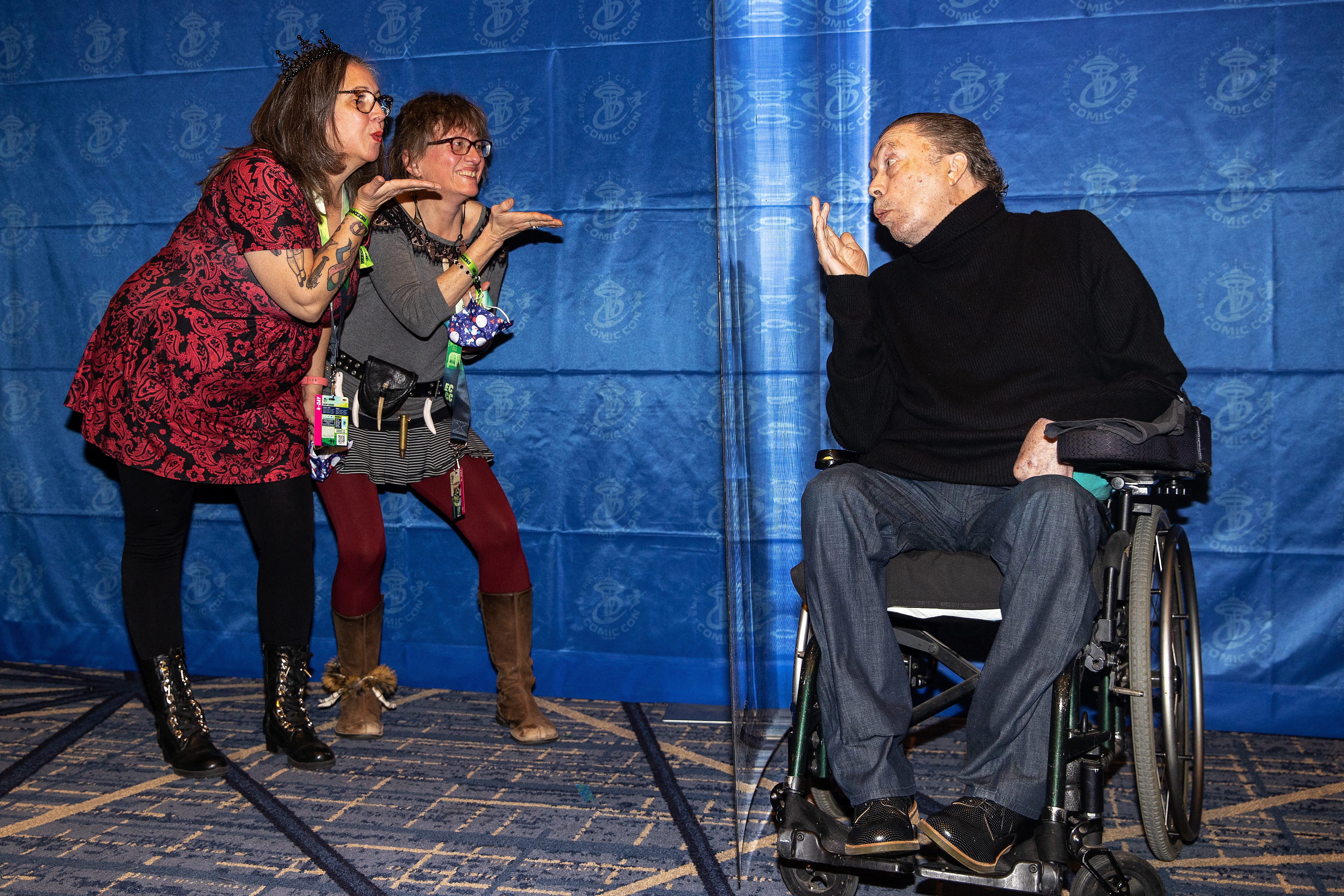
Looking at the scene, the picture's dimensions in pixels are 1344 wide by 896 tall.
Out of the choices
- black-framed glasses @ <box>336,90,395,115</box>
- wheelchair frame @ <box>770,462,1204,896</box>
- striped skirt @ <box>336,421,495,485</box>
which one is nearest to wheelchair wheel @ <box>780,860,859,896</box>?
wheelchair frame @ <box>770,462,1204,896</box>

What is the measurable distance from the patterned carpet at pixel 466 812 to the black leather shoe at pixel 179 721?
0.13 feet

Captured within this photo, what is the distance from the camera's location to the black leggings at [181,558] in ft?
7.11

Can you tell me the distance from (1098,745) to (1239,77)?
1606 mm

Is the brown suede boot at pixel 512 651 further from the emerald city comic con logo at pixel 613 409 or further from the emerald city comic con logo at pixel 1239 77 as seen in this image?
the emerald city comic con logo at pixel 1239 77

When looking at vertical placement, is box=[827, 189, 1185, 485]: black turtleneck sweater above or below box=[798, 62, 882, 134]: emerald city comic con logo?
below

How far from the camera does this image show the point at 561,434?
271 cm

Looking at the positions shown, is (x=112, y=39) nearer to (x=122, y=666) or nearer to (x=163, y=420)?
(x=163, y=420)

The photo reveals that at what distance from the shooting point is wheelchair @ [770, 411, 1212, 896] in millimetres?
1484

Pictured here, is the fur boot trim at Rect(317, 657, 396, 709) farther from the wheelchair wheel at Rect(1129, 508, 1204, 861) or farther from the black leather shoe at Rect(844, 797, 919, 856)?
the wheelchair wheel at Rect(1129, 508, 1204, 861)

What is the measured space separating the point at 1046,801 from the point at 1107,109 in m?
1.62

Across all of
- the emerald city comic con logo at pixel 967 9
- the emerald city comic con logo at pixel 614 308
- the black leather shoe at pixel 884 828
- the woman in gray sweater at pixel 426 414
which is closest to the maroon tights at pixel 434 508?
the woman in gray sweater at pixel 426 414

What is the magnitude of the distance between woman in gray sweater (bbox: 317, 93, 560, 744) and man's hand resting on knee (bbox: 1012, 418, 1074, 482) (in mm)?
1229

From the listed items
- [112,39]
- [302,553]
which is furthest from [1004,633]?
[112,39]

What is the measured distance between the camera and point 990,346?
1.88m
